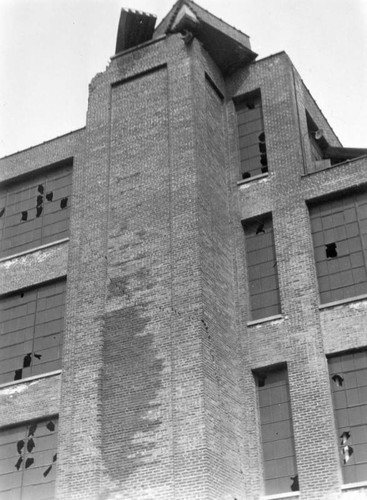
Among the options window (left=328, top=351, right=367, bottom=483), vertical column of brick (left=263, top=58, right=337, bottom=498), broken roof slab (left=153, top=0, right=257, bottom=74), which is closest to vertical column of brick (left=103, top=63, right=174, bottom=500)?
broken roof slab (left=153, top=0, right=257, bottom=74)

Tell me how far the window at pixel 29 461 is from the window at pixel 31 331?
1505 mm

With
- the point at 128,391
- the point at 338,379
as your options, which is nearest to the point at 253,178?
the point at 338,379

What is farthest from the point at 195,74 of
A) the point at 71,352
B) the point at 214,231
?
the point at 71,352

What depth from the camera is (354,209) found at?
18.9 meters

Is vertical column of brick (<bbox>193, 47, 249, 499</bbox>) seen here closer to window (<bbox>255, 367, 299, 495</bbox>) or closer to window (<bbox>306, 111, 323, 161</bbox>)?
window (<bbox>255, 367, 299, 495</bbox>)

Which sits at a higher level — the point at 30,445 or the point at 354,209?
the point at 354,209

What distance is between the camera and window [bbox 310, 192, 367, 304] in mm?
18000

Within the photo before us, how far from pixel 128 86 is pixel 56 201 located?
3.89 m

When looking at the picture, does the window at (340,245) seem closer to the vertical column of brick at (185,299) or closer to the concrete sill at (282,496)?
the vertical column of brick at (185,299)

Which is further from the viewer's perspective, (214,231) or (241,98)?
(241,98)

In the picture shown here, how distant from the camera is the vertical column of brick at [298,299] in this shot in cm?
1603

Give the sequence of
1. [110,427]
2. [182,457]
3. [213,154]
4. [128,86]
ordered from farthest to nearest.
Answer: [128,86] → [213,154] → [110,427] → [182,457]

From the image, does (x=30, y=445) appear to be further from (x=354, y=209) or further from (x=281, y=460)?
(x=354, y=209)

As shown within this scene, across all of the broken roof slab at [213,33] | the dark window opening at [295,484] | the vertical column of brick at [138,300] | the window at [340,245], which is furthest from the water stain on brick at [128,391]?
the broken roof slab at [213,33]
